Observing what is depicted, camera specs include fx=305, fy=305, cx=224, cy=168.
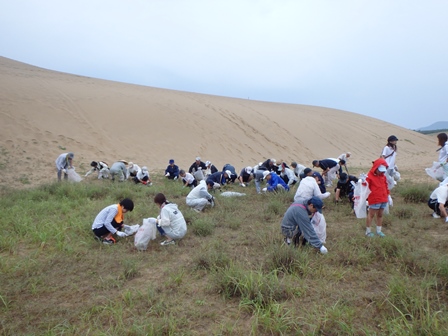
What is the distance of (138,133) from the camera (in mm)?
14898

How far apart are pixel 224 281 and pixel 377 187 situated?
278 cm

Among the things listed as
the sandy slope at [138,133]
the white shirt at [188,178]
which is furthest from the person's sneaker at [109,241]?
the sandy slope at [138,133]

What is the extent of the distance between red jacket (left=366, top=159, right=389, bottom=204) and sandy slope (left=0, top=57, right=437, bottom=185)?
28.3ft

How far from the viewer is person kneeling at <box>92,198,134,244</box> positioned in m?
4.49

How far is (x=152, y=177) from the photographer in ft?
32.9

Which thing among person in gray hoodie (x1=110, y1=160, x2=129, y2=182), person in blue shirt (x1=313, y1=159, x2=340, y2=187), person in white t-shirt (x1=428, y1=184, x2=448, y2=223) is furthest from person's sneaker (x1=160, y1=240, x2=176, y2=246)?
person in gray hoodie (x1=110, y1=160, x2=129, y2=182)

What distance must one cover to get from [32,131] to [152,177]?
5.89m

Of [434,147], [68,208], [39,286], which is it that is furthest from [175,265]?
[434,147]

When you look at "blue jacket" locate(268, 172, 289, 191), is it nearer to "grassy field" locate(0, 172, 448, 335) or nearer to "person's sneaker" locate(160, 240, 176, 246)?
"grassy field" locate(0, 172, 448, 335)

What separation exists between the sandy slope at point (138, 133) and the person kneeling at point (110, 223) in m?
5.44

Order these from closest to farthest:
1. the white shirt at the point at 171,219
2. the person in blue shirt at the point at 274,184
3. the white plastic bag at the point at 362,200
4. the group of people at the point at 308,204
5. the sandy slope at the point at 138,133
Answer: the group of people at the point at 308,204, the white shirt at the point at 171,219, the white plastic bag at the point at 362,200, the person in blue shirt at the point at 274,184, the sandy slope at the point at 138,133

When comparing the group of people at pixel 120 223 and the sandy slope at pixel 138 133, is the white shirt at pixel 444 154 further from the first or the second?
the sandy slope at pixel 138 133

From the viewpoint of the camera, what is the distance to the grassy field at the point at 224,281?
2.58m

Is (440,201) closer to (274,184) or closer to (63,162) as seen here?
(274,184)
